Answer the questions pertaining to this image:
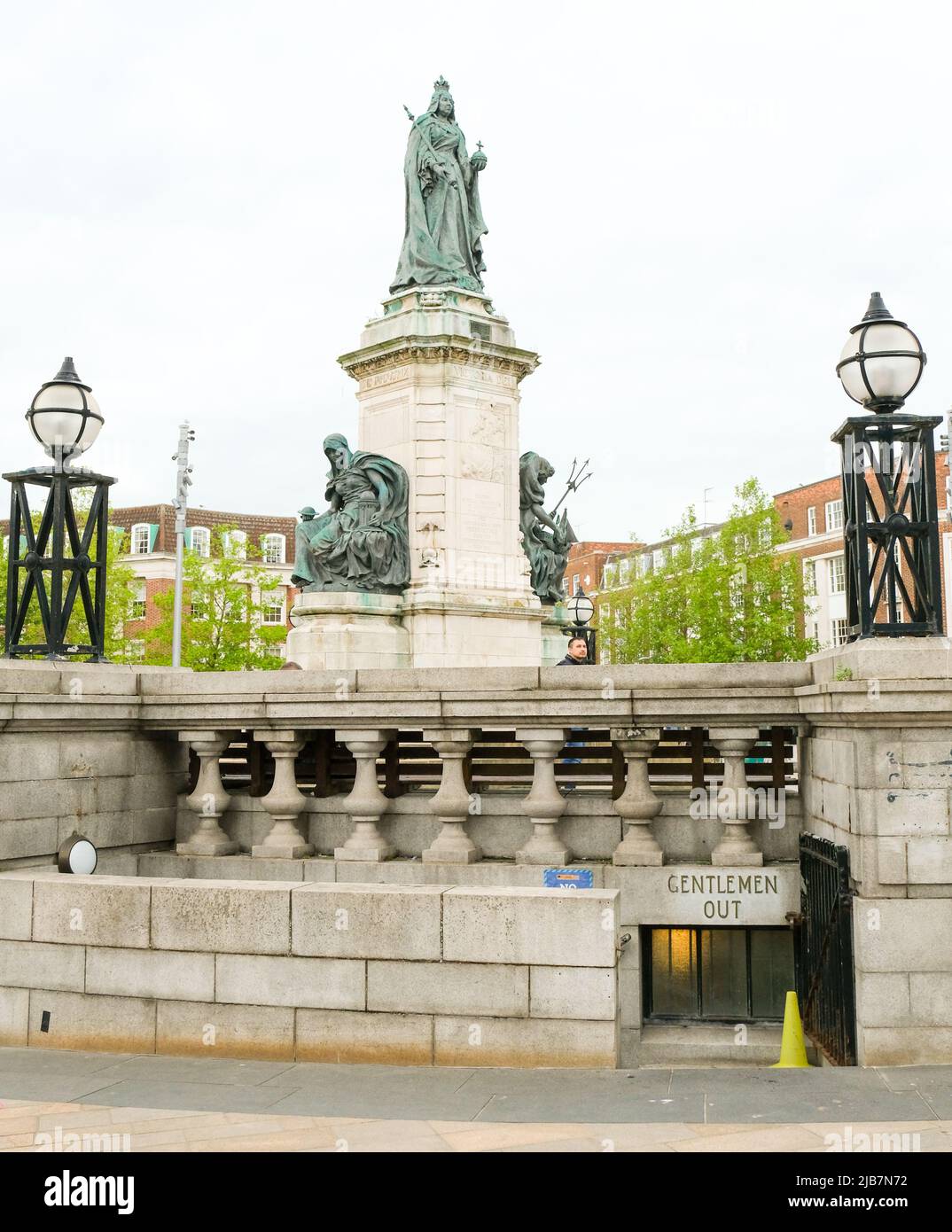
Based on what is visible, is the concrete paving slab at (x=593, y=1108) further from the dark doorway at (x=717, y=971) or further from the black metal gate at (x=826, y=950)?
the dark doorway at (x=717, y=971)

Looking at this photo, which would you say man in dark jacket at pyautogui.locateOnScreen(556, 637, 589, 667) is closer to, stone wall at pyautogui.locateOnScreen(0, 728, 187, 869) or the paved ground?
stone wall at pyautogui.locateOnScreen(0, 728, 187, 869)

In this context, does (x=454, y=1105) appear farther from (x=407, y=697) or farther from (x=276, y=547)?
(x=276, y=547)

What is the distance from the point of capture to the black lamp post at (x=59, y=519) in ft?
33.6

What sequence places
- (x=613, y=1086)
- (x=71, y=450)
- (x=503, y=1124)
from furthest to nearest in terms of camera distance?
(x=71, y=450) → (x=613, y=1086) → (x=503, y=1124)

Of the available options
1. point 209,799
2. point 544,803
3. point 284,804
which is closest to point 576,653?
point 209,799

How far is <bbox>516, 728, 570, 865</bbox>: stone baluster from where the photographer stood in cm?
929

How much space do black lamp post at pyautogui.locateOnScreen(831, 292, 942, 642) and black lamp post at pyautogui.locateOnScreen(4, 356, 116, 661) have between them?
6213 millimetres

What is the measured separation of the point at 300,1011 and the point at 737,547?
41.7 metres

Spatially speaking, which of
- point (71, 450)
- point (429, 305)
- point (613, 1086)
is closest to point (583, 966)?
point (613, 1086)

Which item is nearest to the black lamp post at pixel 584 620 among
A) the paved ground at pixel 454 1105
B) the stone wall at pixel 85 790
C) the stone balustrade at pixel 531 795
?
the stone balustrade at pixel 531 795

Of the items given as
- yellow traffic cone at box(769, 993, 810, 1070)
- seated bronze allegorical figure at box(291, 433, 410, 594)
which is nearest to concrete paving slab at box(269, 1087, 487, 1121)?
yellow traffic cone at box(769, 993, 810, 1070)

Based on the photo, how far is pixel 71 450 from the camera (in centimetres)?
1036

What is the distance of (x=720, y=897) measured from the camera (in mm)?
8984
